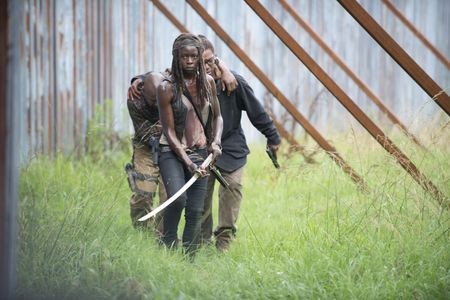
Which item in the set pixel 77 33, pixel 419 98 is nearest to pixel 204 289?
pixel 77 33

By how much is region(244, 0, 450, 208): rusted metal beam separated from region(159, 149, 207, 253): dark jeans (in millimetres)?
1059

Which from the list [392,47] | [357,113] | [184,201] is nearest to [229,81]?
[357,113]

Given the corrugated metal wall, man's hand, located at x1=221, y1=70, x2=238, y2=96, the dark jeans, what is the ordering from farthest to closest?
the corrugated metal wall < man's hand, located at x1=221, y1=70, x2=238, y2=96 < the dark jeans

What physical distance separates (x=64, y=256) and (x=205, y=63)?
176cm

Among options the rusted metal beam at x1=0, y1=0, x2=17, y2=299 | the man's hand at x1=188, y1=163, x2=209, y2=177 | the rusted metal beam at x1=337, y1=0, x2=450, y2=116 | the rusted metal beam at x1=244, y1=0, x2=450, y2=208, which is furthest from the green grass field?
the rusted metal beam at x1=0, y1=0, x2=17, y2=299

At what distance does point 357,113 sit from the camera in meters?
5.44

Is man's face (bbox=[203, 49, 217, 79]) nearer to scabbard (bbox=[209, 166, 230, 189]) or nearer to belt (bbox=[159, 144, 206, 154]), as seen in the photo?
belt (bbox=[159, 144, 206, 154])

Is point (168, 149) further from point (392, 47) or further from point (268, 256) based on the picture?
point (392, 47)

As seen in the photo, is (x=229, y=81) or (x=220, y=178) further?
(x=229, y=81)

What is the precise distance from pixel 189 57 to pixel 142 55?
5.41 meters

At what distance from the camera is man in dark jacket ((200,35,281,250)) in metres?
5.68

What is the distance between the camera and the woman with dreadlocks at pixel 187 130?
492cm

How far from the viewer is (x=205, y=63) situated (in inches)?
214

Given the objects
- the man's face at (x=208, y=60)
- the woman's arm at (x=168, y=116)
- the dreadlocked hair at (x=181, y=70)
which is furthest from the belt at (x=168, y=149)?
the man's face at (x=208, y=60)
